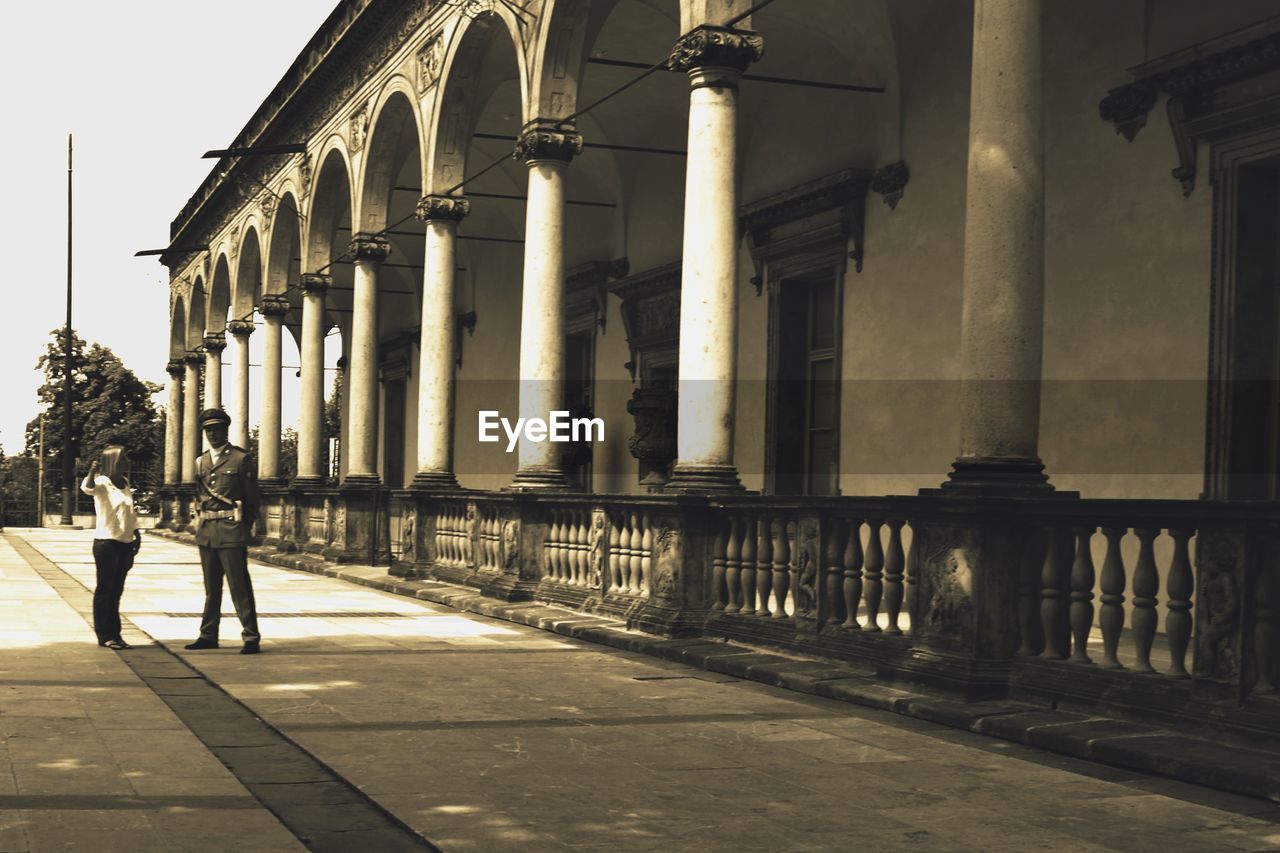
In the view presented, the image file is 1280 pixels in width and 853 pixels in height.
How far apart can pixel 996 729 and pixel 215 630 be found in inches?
227

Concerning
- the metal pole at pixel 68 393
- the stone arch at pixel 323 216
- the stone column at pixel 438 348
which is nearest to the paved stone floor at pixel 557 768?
the stone column at pixel 438 348

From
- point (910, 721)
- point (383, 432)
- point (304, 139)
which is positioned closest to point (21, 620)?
point (910, 721)

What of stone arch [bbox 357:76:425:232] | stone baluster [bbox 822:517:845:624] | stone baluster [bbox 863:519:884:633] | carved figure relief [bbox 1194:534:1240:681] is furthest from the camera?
stone arch [bbox 357:76:425:232]

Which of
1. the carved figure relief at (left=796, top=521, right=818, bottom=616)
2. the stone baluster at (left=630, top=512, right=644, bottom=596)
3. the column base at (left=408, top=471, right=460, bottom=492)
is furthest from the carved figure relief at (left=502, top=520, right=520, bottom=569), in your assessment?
the carved figure relief at (left=796, top=521, right=818, bottom=616)

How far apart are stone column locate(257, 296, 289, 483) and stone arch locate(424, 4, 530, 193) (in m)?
9.58

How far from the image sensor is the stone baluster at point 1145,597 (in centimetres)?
666

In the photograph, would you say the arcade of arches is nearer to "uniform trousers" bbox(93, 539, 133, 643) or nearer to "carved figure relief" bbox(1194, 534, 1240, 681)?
"carved figure relief" bbox(1194, 534, 1240, 681)

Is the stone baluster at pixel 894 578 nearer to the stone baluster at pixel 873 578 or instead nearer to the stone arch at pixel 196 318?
the stone baluster at pixel 873 578

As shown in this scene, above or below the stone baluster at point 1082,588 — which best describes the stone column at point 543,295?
above

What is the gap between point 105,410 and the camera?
59.1 metres

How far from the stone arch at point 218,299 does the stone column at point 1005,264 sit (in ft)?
91.4

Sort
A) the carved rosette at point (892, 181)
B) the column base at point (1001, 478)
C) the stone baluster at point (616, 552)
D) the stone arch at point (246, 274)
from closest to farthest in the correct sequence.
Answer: the column base at point (1001, 478) → the stone baluster at point (616, 552) → the carved rosette at point (892, 181) → the stone arch at point (246, 274)

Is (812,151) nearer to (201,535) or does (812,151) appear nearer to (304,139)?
(201,535)

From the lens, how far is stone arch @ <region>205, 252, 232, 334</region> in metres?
33.6
